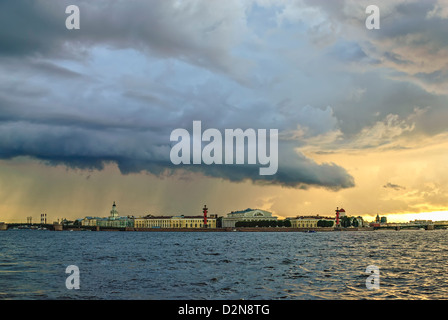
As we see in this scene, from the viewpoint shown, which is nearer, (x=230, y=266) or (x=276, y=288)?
(x=276, y=288)

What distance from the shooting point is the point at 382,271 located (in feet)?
144

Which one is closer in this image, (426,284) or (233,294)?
(233,294)
